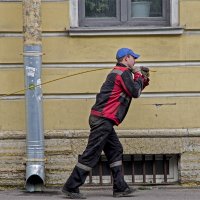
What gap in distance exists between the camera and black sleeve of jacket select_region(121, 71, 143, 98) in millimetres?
8664

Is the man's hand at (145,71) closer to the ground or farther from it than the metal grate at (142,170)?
farther from it

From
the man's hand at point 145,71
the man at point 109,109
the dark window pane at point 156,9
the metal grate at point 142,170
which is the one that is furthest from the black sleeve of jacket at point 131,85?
the dark window pane at point 156,9

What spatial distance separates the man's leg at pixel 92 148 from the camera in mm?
8773

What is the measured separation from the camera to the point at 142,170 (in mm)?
9867

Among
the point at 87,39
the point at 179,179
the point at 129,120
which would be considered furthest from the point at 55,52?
the point at 179,179

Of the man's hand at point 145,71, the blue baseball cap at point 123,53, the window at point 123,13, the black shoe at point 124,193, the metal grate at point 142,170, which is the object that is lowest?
A: the black shoe at point 124,193

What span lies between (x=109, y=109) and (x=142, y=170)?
140 centimetres

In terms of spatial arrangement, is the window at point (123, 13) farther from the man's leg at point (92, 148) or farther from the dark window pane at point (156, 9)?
the man's leg at point (92, 148)

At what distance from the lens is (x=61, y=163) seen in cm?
966

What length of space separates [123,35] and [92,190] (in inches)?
75.5

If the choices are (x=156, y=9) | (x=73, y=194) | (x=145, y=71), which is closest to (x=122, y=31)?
(x=156, y=9)

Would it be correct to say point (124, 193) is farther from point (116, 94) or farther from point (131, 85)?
point (131, 85)

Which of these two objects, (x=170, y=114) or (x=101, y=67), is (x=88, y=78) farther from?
Result: (x=170, y=114)

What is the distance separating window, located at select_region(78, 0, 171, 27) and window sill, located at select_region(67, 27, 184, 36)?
193 millimetres
